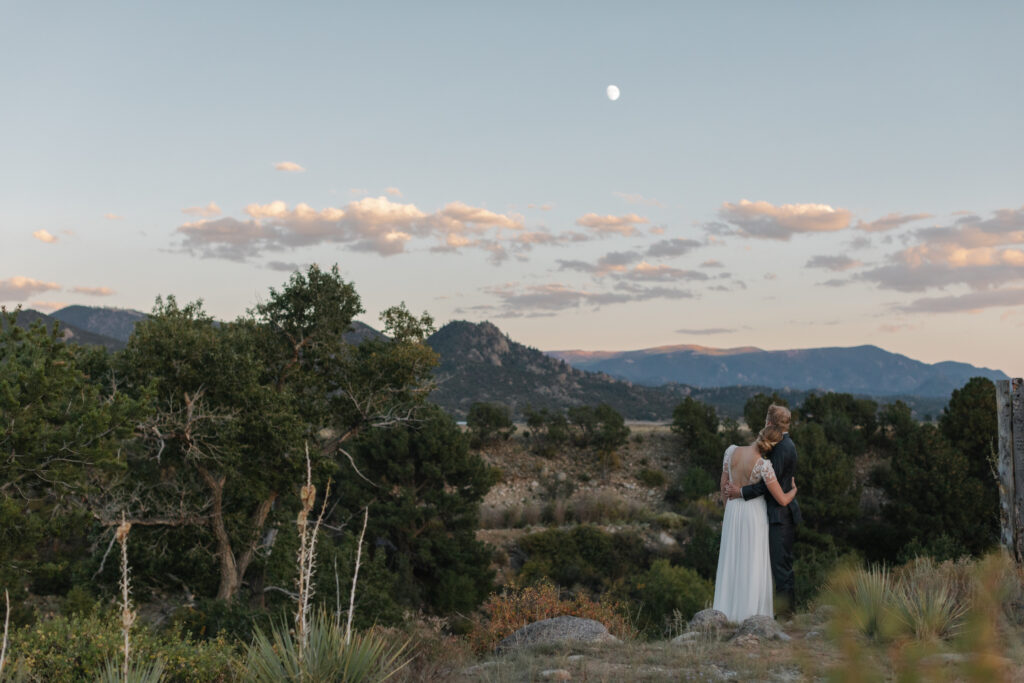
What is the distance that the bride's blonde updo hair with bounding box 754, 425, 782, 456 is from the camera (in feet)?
21.9

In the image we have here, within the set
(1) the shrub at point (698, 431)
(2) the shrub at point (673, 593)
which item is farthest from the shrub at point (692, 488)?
(2) the shrub at point (673, 593)

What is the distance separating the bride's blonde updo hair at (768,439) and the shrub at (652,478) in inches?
1353

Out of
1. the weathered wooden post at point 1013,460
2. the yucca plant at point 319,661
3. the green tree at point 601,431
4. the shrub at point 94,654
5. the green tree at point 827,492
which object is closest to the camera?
the yucca plant at point 319,661

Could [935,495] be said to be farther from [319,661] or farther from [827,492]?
[319,661]

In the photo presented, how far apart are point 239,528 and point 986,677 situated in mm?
17499

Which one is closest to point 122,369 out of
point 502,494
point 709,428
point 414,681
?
point 414,681

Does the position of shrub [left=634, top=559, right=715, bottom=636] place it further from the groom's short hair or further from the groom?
the groom's short hair

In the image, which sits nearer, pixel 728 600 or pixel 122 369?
pixel 728 600

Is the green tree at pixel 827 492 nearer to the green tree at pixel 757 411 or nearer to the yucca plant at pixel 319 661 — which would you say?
the green tree at pixel 757 411

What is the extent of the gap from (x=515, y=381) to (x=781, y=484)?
79.6 m

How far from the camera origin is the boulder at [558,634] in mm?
6714

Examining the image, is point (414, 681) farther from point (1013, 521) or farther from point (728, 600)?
point (1013, 521)

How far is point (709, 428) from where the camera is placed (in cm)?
4484

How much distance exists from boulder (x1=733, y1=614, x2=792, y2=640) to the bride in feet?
1.56
